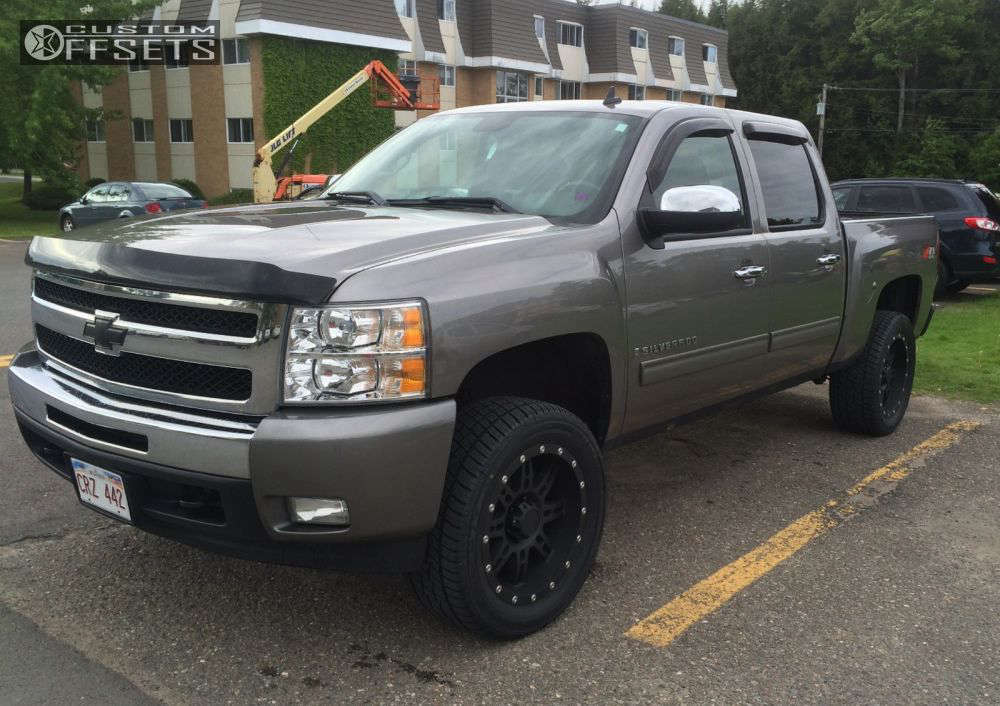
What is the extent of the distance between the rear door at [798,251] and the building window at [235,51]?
103 feet

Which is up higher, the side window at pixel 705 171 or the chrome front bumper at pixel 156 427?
the side window at pixel 705 171

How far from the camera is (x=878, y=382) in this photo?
18.6ft

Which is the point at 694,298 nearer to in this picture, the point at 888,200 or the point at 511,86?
the point at 888,200

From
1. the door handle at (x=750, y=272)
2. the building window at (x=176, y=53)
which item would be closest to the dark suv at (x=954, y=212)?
the door handle at (x=750, y=272)

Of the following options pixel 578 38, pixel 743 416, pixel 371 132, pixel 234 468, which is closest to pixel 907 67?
pixel 578 38

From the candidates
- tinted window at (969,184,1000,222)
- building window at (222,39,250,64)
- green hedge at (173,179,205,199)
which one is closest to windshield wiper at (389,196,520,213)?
tinted window at (969,184,1000,222)

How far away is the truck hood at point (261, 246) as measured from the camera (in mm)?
2736

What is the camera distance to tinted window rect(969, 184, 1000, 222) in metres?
12.8

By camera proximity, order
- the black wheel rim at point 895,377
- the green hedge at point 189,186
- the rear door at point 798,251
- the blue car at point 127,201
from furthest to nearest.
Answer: the green hedge at point 189,186 < the blue car at point 127,201 < the black wheel rim at point 895,377 < the rear door at point 798,251

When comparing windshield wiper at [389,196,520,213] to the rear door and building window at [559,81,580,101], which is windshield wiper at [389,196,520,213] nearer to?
the rear door

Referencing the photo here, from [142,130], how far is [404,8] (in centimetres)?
1204

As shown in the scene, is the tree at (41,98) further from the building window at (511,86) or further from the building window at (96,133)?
the building window at (511,86)

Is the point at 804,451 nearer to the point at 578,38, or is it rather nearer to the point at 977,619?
the point at 977,619

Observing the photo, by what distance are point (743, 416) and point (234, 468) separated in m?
4.37
